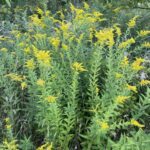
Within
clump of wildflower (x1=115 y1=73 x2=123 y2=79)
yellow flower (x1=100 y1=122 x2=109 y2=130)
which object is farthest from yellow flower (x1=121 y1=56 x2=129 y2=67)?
yellow flower (x1=100 y1=122 x2=109 y2=130)

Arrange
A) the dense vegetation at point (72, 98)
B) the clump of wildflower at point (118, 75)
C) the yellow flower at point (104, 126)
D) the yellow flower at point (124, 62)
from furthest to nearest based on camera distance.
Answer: the yellow flower at point (124, 62)
the clump of wildflower at point (118, 75)
the dense vegetation at point (72, 98)
the yellow flower at point (104, 126)

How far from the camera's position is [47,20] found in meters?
3.30

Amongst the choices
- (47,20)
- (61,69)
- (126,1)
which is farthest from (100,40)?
(126,1)

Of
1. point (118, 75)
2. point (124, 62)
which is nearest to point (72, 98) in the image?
point (118, 75)

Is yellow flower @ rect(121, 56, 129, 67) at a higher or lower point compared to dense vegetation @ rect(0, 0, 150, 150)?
higher

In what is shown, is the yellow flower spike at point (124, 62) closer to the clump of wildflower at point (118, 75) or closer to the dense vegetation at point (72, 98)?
the dense vegetation at point (72, 98)

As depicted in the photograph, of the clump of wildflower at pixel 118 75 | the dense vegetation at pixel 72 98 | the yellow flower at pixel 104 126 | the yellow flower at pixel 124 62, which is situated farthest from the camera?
the yellow flower at pixel 124 62

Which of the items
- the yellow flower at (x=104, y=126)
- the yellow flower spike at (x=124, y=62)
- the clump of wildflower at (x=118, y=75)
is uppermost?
the yellow flower spike at (x=124, y=62)

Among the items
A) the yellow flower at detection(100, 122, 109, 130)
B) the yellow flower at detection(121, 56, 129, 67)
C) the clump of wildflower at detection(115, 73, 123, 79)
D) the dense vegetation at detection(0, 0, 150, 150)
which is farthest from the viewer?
the yellow flower at detection(121, 56, 129, 67)

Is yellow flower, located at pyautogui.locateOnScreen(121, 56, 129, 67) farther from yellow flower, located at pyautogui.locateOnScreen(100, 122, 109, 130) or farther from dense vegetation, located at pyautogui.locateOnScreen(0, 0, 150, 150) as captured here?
yellow flower, located at pyautogui.locateOnScreen(100, 122, 109, 130)

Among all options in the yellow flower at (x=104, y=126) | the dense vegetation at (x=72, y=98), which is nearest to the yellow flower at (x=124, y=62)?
the dense vegetation at (x=72, y=98)

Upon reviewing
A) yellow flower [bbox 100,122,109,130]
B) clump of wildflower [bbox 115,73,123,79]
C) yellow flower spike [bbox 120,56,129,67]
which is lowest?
yellow flower [bbox 100,122,109,130]

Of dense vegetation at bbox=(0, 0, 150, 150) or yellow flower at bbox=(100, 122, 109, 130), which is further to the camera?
dense vegetation at bbox=(0, 0, 150, 150)

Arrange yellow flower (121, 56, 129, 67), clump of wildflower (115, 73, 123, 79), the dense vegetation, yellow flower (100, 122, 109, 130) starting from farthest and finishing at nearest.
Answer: yellow flower (121, 56, 129, 67), clump of wildflower (115, 73, 123, 79), the dense vegetation, yellow flower (100, 122, 109, 130)
